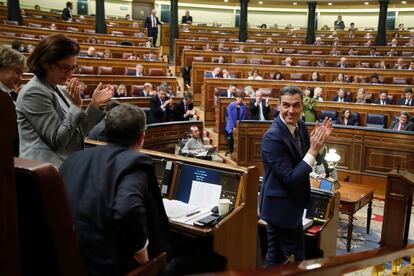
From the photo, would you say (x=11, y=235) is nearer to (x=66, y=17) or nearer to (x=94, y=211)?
(x=94, y=211)

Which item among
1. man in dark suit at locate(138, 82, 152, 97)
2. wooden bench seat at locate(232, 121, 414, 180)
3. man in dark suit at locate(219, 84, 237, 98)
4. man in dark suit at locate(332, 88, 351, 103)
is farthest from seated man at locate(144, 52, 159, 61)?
man in dark suit at locate(332, 88, 351, 103)

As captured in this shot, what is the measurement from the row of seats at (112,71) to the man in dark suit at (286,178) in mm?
6243

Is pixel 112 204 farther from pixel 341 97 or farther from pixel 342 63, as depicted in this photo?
pixel 342 63

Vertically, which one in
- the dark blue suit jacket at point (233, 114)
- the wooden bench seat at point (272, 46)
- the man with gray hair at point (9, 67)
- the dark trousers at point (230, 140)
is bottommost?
the dark trousers at point (230, 140)

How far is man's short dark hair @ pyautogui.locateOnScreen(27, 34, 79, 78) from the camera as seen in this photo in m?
1.77

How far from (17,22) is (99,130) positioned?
8553mm

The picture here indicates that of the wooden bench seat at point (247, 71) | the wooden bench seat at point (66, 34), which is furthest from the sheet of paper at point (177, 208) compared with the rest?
the wooden bench seat at point (66, 34)

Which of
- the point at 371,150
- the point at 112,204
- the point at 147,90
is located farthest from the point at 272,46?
the point at 112,204

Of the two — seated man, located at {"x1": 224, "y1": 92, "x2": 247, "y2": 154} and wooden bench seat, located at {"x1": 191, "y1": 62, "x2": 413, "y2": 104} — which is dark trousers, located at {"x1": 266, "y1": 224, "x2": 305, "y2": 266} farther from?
wooden bench seat, located at {"x1": 191, "y1": 62, "x2": 413, "y2": 104}

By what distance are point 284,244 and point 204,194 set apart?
541 mm

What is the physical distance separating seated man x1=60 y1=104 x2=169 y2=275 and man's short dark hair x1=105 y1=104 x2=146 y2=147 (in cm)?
3

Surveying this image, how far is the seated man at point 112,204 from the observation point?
1371 mm

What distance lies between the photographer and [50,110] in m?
1.76

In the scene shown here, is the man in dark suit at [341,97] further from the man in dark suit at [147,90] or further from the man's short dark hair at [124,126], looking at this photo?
the man's short dark hair at [124,126]
